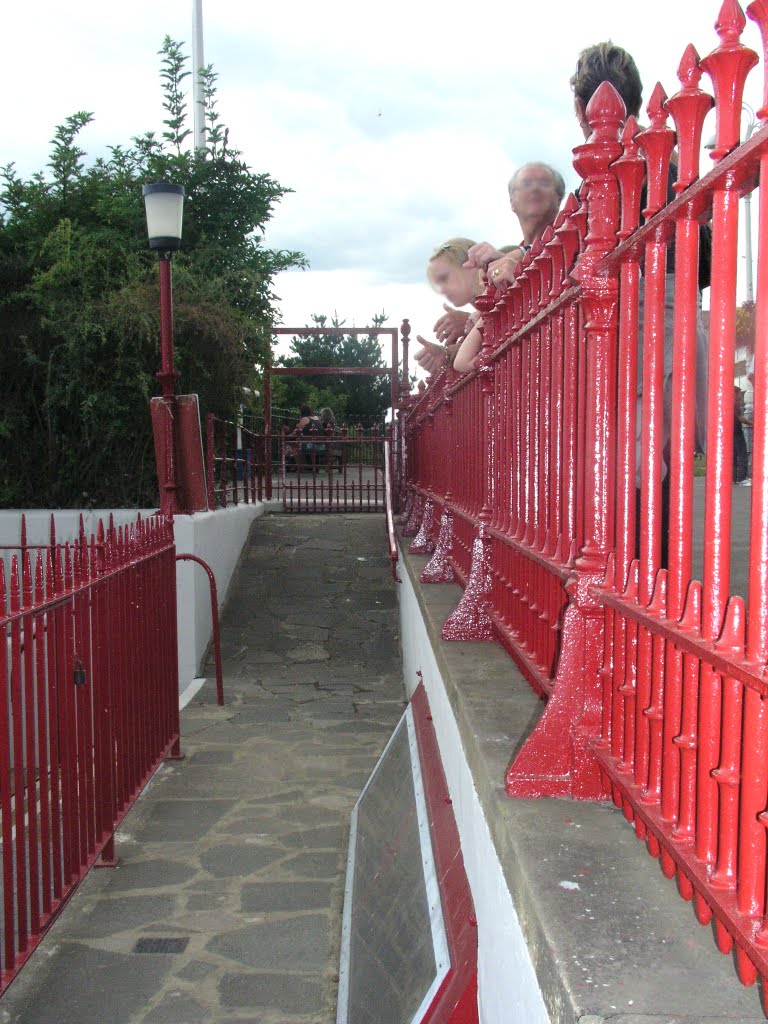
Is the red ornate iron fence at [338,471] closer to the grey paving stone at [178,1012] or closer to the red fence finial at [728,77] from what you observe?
the grey paving stone at [178,1012]

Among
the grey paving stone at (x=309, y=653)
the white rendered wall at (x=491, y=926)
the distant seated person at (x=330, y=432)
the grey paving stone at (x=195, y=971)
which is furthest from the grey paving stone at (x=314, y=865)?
the distant seated person at (x=330, y=432)

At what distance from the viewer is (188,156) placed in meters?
13.4

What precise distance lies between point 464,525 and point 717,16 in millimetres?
3468

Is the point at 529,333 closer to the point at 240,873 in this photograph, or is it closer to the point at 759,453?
the point at 759,453

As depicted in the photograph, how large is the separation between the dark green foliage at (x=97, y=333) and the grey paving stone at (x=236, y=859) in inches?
306

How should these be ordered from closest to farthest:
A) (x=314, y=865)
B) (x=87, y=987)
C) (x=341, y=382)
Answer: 1. (x=87, y=987)
2. (x=314, y=865)
3. (x=341, y=382)

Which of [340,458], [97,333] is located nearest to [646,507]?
[97,333]

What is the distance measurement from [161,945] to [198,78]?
15.5 m

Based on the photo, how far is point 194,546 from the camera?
8719mm

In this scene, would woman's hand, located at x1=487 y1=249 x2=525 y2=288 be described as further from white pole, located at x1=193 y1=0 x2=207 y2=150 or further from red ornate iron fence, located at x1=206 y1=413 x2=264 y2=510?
white pole, located at x1=193 y1=0 x2=207 y2=150

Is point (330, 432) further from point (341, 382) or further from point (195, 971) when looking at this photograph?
point (341, 382)

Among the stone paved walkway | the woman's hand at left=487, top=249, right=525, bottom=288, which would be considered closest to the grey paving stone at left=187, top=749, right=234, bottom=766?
the stone paved walkway

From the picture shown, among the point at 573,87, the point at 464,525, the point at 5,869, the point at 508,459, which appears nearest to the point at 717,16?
the point at 573,87

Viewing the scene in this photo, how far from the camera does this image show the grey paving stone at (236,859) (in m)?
4.23
